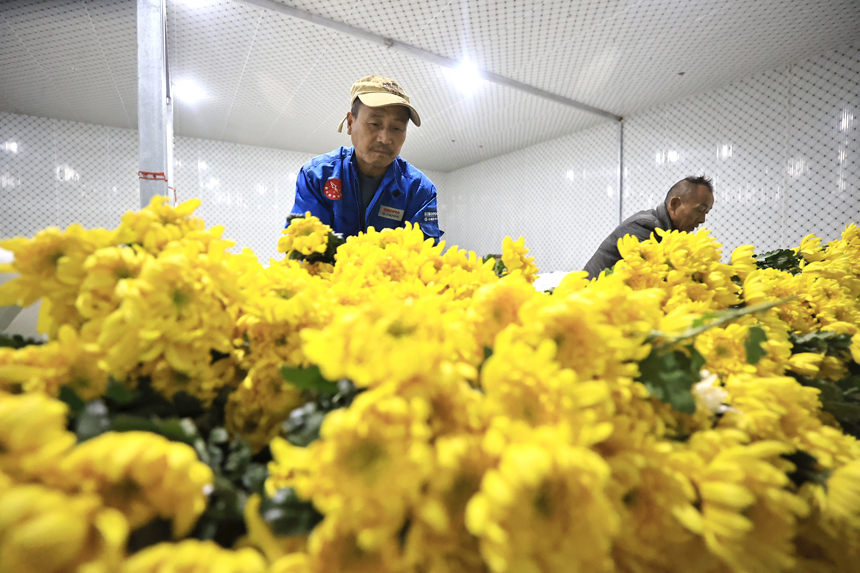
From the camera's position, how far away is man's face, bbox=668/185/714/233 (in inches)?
77.0

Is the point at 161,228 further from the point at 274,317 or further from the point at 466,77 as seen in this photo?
the point at 466,77

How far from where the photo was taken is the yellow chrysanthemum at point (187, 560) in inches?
6.6

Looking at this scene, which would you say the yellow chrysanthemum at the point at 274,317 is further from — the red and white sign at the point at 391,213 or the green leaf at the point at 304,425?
the red and white sign at the point at 391,213

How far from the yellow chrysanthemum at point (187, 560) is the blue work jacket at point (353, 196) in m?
1.23

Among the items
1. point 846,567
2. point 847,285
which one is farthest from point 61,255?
point 847,285

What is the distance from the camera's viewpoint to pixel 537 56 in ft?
9.22

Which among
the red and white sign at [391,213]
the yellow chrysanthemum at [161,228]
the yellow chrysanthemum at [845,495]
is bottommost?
the yellow chrysanthemum at [845,495]

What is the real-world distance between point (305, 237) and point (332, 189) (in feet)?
3.25

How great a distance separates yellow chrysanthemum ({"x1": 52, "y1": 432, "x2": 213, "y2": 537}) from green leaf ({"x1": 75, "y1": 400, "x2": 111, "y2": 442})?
0.15 ft

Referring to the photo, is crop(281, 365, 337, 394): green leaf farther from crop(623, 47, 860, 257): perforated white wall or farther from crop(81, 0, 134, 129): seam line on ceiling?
crop(623, 47, 860, 257): perforated white wall

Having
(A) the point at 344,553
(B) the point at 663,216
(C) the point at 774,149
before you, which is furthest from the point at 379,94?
(C) the point at 774,149

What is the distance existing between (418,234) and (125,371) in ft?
1.13

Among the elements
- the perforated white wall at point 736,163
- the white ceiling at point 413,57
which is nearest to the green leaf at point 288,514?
the white ceiling at point 413,57

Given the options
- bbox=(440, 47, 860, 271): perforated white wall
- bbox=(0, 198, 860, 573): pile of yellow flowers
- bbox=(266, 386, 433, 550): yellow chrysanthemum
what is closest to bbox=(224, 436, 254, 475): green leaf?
bbox=(0, 198, 860, 573): pile of yellow flowers
